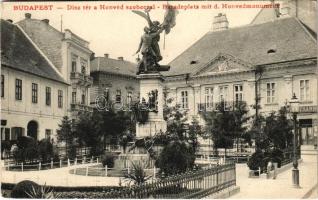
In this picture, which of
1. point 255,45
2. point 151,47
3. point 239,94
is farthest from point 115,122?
point 151,47

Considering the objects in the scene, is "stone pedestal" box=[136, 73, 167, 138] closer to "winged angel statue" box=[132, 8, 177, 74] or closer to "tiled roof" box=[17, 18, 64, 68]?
"winged angel statue" box=[132, 8, 177, 74]

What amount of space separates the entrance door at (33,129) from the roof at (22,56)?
2759 mm

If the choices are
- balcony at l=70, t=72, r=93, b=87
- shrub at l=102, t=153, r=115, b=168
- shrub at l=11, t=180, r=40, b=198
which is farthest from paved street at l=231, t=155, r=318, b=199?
balcony at l=70, t=72, r=93, b=87

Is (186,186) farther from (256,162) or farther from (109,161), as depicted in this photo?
(109,161)

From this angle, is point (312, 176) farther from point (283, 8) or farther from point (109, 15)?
point (283, 8)

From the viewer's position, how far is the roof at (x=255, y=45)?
29.9m

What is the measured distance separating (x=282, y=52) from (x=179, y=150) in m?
19.9

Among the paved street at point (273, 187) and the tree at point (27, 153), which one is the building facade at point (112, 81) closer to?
the tree at point (27, 153)

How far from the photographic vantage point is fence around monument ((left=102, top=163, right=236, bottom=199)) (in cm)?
850

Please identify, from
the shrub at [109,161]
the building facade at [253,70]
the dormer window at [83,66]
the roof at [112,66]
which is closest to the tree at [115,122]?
the building facade at [253,70]

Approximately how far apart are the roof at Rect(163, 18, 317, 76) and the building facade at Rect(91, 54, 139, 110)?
592 cm

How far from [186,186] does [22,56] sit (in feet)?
57.3

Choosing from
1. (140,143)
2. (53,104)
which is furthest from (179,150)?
(53,104)

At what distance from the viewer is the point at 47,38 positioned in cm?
2895
